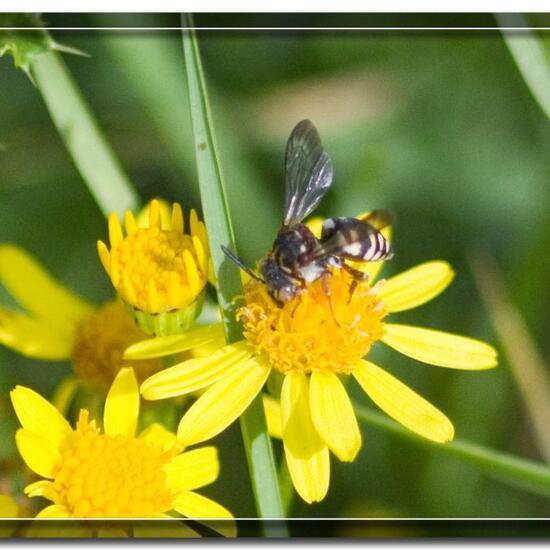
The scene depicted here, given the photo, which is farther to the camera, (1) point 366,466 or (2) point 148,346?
(1) point 366,466

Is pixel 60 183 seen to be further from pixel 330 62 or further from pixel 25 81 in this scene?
pixel 330 62

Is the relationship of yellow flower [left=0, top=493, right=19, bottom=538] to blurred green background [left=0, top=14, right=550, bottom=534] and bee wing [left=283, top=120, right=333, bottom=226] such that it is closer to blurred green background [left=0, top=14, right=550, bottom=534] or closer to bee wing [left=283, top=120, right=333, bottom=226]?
blurred green background [left=0, top=14, right=550, bottom=534]

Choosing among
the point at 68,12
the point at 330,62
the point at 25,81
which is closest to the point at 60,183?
the point at 25,81

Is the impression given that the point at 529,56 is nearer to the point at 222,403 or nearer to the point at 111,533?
the point at 222,403

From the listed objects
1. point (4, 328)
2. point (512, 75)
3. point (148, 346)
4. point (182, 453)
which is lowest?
point (182, 453)

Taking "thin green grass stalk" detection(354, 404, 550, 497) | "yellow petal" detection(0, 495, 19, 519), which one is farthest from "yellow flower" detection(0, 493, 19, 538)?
"thin green grass stalk" detection(354, 404, 550, 497)

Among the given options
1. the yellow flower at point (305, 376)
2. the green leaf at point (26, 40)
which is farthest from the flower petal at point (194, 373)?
the green leaf at point (26, 40)
